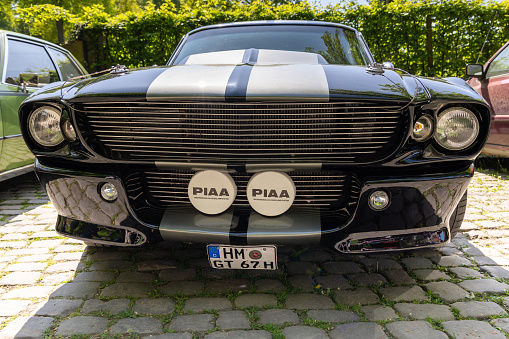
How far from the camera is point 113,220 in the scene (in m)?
2.09

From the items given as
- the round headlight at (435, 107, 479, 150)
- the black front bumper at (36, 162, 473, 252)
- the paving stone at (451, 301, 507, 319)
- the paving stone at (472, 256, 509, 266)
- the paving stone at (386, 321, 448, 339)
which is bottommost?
the paving stone at (472, 256, 509, 266)

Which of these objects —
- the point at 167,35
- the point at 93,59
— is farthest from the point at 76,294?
the point at 93,59

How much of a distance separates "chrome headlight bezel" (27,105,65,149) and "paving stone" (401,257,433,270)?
2172 millimetres

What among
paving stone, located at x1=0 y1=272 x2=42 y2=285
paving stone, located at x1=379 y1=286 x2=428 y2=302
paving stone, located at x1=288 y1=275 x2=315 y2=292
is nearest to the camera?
paving stone, located at x1=379 y1=286 x2=428 y2=302

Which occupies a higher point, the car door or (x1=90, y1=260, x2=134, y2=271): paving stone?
the car door

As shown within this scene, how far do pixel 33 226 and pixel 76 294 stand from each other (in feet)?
4.82

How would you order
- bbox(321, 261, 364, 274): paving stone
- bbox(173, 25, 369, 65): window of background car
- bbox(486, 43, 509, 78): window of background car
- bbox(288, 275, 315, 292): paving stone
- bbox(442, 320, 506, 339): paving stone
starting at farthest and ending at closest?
bbox(486, 43, 509, 78): window of background car, bbox(173, 25, 369, 65): window of background car, bbox(321, 261, 364, 274): paving stone, bbox(288, 275, 315, 292): paving stone, bbox(442, 320, 506, 339): paving stone

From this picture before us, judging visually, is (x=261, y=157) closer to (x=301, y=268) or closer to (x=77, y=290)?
(x=301, y=268)

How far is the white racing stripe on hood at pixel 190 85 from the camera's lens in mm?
1930

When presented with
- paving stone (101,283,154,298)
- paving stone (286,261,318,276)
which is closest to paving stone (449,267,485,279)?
paving stone (286,261,318,276)

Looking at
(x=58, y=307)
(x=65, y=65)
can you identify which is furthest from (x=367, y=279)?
(x=65, y=65)

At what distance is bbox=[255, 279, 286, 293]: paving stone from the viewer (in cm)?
228

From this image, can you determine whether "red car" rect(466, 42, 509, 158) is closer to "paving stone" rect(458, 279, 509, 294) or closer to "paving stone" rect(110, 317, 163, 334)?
"paving stone" rect(458, 279, 509, 294)

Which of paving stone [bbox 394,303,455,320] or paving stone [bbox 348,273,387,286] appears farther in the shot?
paving stone [bbox 348,273,387,286]
